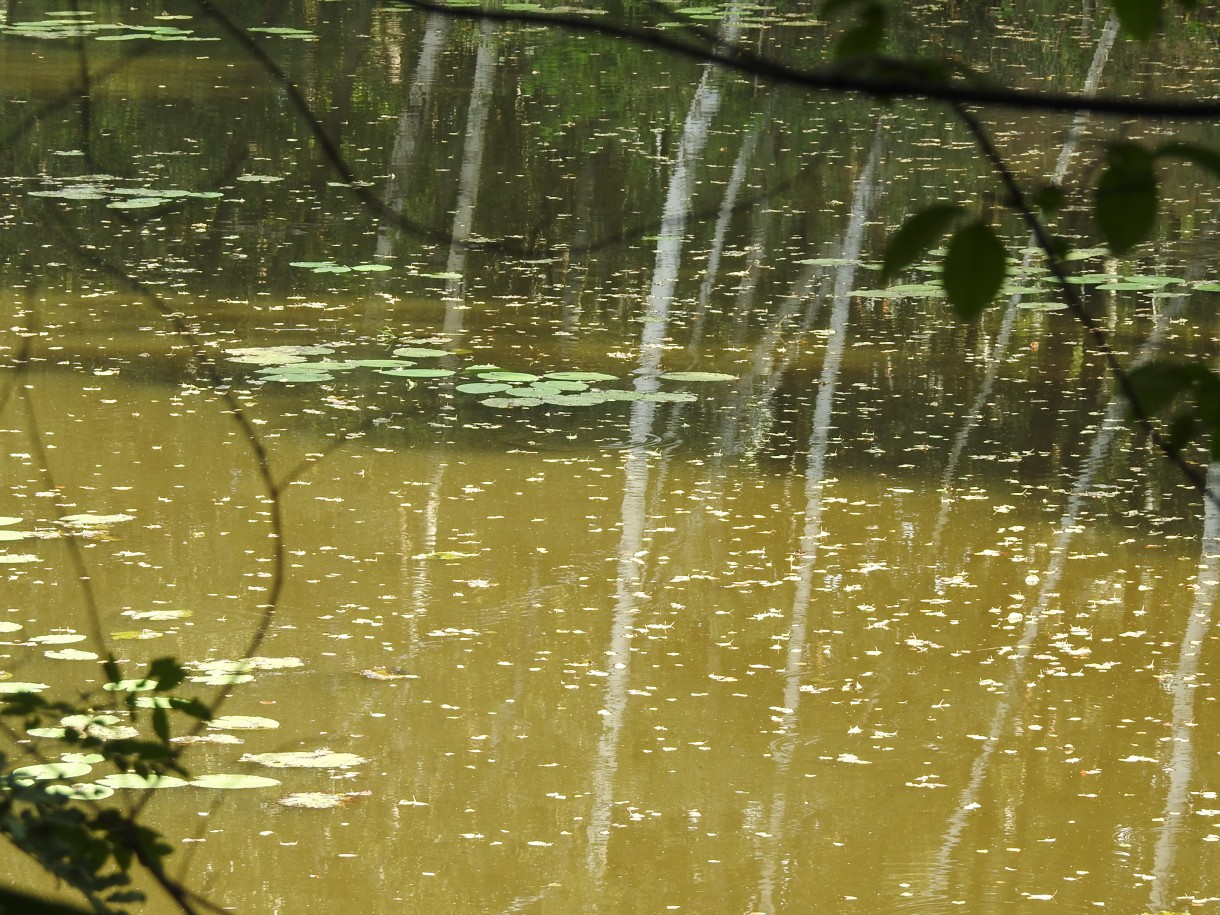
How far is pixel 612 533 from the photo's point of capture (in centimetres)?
496

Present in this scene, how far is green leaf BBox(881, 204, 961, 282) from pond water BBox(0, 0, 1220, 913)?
121 mm

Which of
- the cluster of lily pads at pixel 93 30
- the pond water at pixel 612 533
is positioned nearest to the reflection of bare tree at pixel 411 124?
the pond water at pixel 612 533

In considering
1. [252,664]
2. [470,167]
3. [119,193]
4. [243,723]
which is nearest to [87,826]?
[243,723]

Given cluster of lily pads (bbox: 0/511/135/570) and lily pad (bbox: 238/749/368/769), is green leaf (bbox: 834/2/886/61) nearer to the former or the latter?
lily pad (bbox: 238/749/368/769)

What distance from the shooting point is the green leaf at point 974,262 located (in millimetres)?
1073

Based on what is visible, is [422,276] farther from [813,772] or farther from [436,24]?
[436,24]

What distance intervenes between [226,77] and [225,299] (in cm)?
548

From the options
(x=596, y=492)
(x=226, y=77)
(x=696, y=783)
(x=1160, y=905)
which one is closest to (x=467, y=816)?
(x=696, y=783)

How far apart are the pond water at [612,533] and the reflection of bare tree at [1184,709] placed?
1cm

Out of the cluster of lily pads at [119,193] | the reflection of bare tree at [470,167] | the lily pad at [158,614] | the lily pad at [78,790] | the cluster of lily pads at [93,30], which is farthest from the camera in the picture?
the cluster of lily pads at [93,30]

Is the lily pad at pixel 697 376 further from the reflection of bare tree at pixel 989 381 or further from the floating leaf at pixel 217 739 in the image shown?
the floating leaf at pixel 217 739

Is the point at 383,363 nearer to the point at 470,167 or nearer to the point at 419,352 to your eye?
the point at 419,352

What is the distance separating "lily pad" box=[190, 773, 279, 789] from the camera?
3557mm

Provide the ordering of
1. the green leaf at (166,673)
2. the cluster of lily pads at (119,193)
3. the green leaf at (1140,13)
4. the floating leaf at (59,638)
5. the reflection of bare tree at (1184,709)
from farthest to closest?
the cluster of lily pads at (119,193), the floating leaf at (59,638), the reflection of bare tree at (1184,709), the green leaf at (166,673), the green leaf at (1140,13)
